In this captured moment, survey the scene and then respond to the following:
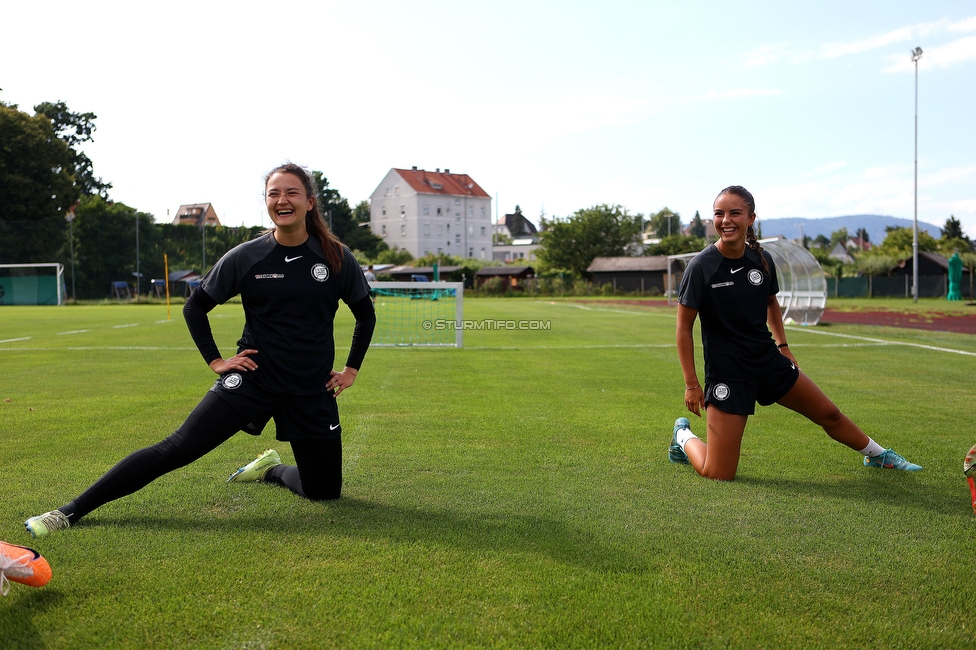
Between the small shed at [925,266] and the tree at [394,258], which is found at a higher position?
the tree at [394,258]

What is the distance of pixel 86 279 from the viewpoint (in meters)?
43.7

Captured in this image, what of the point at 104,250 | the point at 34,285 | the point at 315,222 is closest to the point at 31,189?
the point at 104,250

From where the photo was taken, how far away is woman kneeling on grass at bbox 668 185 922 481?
451cm

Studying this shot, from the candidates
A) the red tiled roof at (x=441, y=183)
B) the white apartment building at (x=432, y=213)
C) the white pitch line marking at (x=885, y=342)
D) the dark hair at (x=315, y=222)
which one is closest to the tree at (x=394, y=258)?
the white apartment building at (x=432, y=213)

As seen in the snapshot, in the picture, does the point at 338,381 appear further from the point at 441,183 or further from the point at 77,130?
the point at 441,183

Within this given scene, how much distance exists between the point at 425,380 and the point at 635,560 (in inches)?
255

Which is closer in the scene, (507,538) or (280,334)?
(507,538)

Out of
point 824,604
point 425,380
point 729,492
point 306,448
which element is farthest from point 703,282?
point 425,380

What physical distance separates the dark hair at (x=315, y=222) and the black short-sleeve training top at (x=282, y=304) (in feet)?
0.18

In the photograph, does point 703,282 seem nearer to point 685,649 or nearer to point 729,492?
point 729,492

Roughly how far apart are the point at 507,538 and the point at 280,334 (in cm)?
149

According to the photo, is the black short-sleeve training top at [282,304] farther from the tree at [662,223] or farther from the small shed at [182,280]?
the tree at [662,223]

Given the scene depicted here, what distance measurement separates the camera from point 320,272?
396cm

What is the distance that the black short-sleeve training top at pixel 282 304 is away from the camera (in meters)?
3.87
